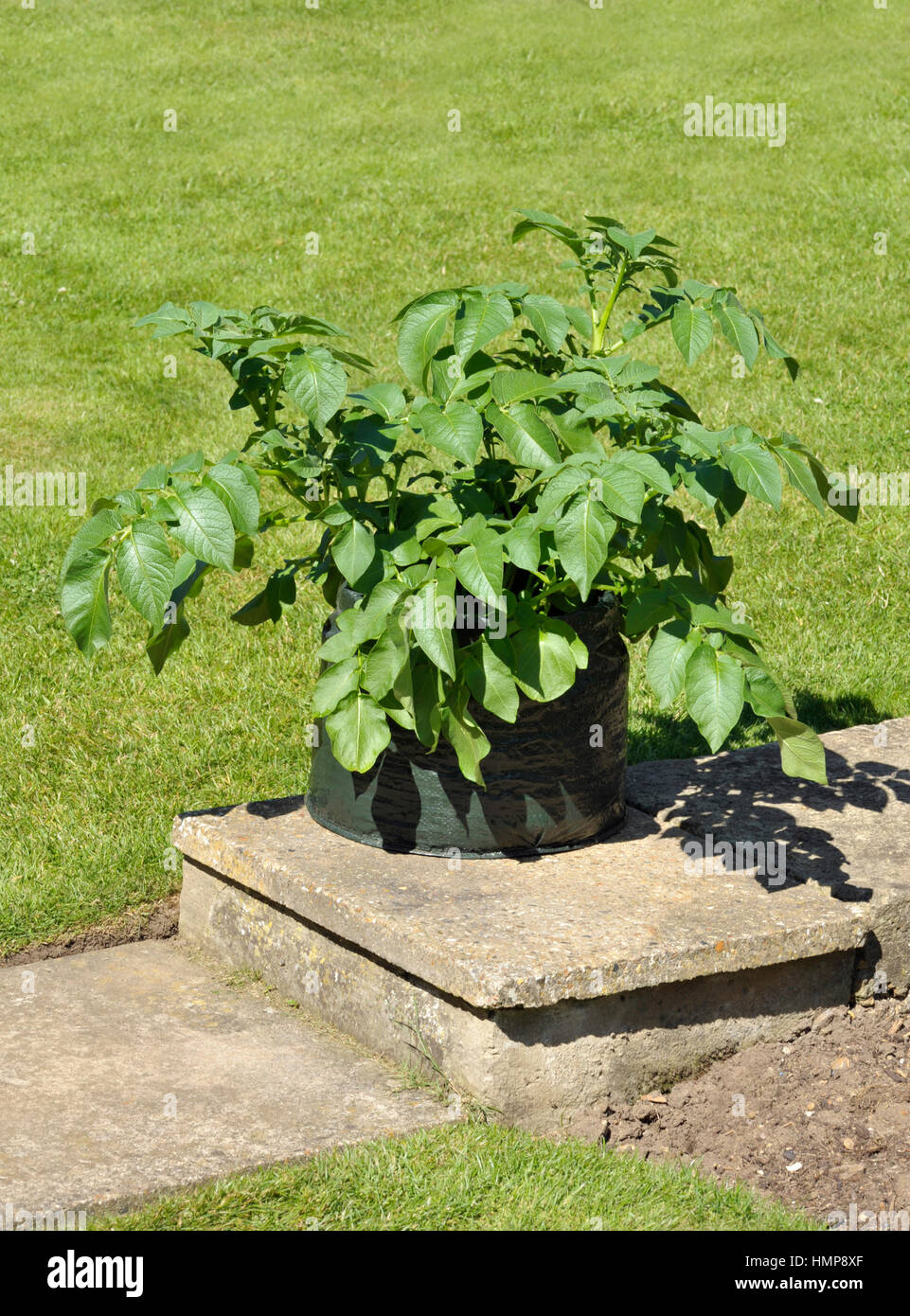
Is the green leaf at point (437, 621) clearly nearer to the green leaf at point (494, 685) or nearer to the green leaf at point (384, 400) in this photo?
the green leaf at point (494, 685)

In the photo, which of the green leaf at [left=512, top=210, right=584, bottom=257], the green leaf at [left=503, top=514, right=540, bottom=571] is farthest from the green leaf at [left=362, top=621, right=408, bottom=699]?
the green leaf at [left=512, top=210, right=584, bottom=257]

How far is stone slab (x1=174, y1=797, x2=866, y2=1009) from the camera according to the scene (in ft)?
9.29

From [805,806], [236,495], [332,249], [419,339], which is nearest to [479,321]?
[419,339]

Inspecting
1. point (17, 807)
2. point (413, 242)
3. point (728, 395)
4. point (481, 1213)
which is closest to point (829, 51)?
point (413, 242)

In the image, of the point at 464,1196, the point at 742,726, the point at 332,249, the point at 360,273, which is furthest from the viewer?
the point at 332,249

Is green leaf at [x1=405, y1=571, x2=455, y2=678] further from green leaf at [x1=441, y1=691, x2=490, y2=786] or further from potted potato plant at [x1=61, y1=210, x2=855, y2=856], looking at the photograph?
green leaf at [x1=441, y1=691, x2=490, y2=786]

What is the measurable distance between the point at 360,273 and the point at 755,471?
23.8 ft

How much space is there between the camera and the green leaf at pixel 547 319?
304 cm

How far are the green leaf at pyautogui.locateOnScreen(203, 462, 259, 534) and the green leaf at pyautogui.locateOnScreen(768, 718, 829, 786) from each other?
1119mm

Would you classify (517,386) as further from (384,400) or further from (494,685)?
(494,685)

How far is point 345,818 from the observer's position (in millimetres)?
3430

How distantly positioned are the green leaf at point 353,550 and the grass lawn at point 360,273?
3.73ft

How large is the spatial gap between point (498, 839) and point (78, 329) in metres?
6.64

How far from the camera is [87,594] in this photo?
2.78 meters
